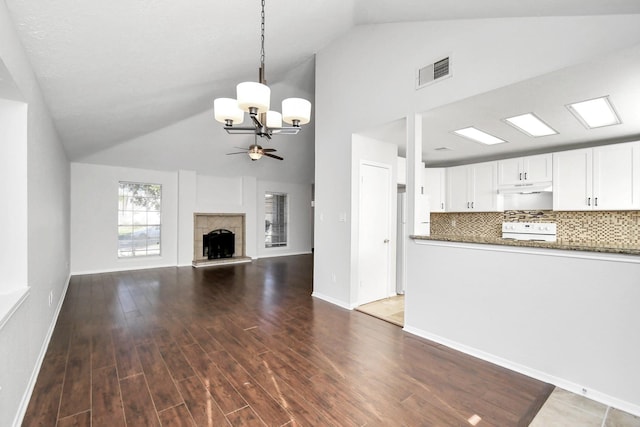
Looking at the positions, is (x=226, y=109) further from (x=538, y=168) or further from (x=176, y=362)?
(x=538, y=168)

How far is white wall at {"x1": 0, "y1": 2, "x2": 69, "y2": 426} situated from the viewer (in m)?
1.65

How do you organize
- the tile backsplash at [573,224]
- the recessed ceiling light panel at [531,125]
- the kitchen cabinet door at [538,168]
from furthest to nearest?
the kitchen cabinet door at [538,168], the tile backsplash at [573,224], the recessed ceiling light panel at [531,125]

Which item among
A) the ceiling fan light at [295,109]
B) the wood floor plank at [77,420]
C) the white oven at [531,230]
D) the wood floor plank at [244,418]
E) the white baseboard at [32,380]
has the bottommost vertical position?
the wood floor plank at [244,418]

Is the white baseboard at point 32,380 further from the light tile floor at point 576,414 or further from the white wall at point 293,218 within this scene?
the white wall at point 293,218

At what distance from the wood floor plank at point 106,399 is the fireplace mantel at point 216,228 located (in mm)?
5098

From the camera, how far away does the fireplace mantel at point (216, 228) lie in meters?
7.70

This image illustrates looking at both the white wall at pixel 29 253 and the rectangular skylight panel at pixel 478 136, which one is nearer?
the white wall at pixel 29 253

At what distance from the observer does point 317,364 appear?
98.8 inches

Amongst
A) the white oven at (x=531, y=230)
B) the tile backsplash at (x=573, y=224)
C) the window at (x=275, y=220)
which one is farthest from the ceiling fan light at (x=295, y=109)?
the window at (x=275, y=220)

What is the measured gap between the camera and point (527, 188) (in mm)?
4746

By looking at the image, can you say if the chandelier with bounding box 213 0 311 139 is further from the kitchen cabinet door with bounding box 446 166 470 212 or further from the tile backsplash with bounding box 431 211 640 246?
the kitchen cabinet door with bounding box 446 166 470 212

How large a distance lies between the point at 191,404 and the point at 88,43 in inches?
109

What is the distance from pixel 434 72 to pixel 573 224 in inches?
141

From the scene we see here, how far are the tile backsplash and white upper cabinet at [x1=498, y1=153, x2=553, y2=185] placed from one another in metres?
0.62
